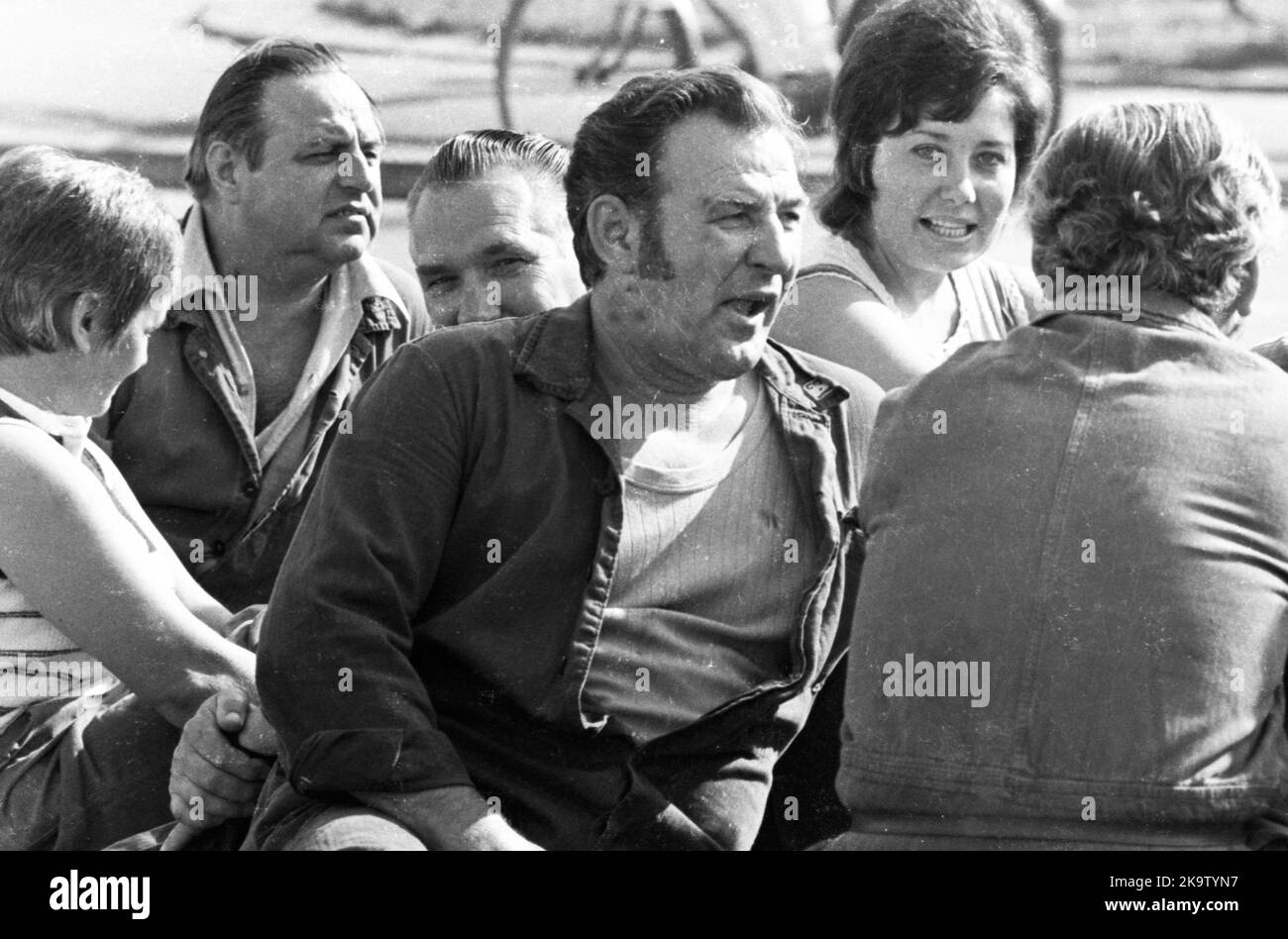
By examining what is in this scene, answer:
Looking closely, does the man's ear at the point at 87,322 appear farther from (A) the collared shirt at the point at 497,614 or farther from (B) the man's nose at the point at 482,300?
(B) the man's nose at the point at 482,300

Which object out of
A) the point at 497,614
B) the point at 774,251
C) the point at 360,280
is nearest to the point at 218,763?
the point at 497,614

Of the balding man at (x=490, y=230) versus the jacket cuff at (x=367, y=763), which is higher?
the balding man at (x=490, y=230)

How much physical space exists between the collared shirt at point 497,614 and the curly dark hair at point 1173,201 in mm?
584

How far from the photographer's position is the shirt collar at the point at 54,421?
268cm

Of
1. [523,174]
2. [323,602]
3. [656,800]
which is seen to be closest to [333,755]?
[323,602]

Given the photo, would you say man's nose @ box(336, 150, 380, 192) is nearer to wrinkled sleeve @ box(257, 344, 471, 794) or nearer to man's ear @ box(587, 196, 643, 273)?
man's ear @ box(587, 196, 643, 273)

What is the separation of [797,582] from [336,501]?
0.68 m

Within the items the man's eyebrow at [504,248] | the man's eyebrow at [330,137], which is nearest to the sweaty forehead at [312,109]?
the man's eyebrow at [330,137]

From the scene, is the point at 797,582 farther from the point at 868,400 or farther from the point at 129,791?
the point at 129,791

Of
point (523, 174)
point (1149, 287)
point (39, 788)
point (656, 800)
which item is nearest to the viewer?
point (1149, 287)

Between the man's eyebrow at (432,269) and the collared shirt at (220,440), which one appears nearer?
the collared shirt at (220,440)

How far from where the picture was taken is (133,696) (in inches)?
106

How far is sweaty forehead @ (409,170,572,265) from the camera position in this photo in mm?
3389

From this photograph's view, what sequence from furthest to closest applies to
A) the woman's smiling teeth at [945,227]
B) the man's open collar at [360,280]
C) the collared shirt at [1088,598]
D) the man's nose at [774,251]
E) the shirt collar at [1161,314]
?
the man's open collar at [360,280] → the woman's smiling teeth at [945,227] → the man's nose at [774,251] → the shirt collar at [1161,314] → the collared shirt at [1088,598]
